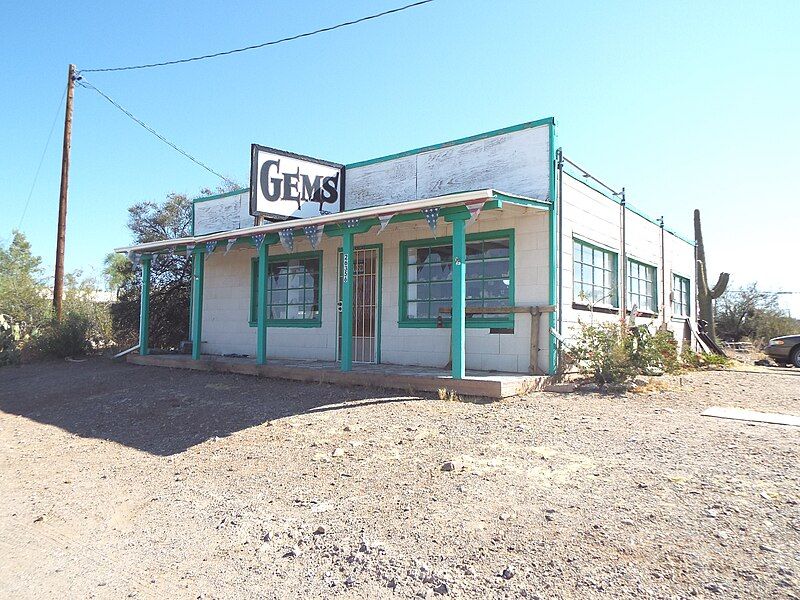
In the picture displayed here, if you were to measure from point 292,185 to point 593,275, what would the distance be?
6.27 metres

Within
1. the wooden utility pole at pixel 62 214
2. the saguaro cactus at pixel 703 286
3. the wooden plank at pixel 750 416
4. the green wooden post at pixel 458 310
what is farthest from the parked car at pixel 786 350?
the wooden utility pole at pixel 62 214

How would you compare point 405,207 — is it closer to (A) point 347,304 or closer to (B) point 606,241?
(A) point 347,304

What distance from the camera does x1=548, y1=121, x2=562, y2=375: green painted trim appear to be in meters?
9.02

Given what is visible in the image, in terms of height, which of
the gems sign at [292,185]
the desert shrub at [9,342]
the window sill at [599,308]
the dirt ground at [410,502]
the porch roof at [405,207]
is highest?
the gems sign at [292,185]

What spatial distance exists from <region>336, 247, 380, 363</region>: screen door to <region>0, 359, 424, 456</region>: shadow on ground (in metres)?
1.91

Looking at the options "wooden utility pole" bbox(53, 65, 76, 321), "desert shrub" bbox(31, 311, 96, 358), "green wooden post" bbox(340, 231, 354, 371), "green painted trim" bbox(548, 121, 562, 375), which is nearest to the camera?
"green painted trim" bbox(548, 121, 562, 375)

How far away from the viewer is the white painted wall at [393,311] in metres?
9.34

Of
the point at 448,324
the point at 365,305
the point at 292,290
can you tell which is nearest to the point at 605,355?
the point at 448,324

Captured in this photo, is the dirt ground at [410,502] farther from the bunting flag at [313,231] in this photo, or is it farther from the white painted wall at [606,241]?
the bunting flag at [313,231]

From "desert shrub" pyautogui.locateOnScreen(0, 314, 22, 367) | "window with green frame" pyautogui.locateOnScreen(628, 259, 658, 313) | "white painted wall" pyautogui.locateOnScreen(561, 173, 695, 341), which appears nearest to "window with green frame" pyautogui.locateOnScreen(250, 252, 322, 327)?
"white painted wall" pyautogui.locateOnScreen(561, 173, 695, 341)

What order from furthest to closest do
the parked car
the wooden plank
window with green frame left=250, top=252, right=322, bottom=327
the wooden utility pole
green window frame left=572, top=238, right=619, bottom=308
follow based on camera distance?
the wooden utility pole, the parked car, window with green frame left=250, top=252, right=322, bottom=327, green window frame left=572, top=238, right=619, bottom=308, the wooden plank

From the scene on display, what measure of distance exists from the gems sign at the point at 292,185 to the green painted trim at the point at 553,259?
4.83 m

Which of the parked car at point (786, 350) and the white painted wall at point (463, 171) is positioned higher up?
the white painted wall at point (463, 171)

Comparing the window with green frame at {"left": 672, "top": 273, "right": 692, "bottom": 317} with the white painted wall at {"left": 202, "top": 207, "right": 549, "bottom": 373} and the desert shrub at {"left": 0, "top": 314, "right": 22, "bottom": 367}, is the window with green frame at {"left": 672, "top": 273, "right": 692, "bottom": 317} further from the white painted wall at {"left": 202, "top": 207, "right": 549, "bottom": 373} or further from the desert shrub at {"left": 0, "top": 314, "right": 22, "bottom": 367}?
the desert shrub at {"left": 0, "top": 314, "right": 22, "bottom": 367}
